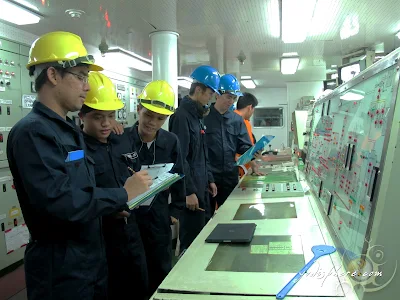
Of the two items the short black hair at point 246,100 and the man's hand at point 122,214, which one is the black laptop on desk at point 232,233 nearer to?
the man's hand at point 122,214

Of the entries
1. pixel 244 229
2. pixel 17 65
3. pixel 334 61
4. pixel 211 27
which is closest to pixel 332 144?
pixel 244 229

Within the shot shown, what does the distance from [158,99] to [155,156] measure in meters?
0.36

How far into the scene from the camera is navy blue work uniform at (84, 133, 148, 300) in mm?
1715

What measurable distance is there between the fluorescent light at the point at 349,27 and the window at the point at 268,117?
6543mm

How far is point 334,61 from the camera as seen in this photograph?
21.4 ft

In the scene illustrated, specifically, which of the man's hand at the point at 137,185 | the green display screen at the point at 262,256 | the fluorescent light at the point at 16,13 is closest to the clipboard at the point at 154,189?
the man's hand at the point at 137,185

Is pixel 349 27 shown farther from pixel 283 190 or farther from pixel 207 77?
pixel 283 190

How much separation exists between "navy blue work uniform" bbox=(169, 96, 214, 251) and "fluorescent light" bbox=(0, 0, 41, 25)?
1.90m

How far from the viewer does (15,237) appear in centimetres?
370

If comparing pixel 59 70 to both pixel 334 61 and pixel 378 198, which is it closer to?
pixel 378 198

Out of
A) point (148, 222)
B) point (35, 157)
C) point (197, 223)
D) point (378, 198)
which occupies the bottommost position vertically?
point (197, 223)

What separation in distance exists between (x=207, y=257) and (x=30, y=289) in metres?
0.70

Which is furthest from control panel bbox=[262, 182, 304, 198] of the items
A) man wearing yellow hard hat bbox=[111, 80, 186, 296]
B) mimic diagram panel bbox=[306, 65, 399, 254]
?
man wearing yellow hard hat bbox=[111, 80, 186, 296]

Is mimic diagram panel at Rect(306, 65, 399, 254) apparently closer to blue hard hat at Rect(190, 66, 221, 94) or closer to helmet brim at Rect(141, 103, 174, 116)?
helmet brim at Rect(141, 103, 174, 116)
